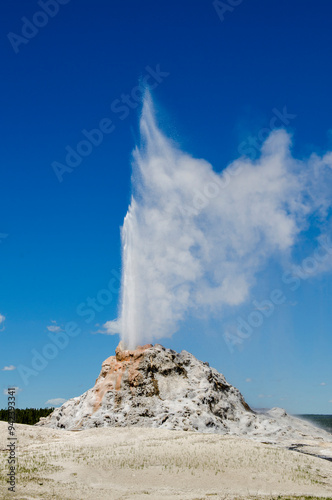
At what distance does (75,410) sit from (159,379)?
13.1 metres

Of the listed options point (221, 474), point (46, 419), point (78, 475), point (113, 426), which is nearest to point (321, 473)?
point (221, 474)

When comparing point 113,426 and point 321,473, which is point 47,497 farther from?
point 113,426

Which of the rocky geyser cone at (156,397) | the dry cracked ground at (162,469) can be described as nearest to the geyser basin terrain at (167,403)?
the rocky geyser cone at (156,397)

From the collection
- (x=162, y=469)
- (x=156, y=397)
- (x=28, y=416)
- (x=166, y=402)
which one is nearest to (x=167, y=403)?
(x=166, y=402)

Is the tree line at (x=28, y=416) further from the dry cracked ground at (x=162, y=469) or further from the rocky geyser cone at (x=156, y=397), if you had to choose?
the dry cracked ground at (x=162, y=469)

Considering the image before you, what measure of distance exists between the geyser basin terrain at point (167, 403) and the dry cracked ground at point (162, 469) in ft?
27.0

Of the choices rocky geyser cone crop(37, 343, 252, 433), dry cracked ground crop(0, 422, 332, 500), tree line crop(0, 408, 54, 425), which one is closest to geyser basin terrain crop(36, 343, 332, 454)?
rocky geyser cone crop(37, 343, 252, 433)

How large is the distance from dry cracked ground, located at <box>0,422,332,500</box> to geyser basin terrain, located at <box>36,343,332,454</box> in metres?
8.22

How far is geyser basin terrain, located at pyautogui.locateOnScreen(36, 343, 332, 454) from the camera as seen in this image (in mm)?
55844

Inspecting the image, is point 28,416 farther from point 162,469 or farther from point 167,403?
point 162,469

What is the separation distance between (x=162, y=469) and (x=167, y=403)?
2513cm

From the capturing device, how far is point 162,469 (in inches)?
1364

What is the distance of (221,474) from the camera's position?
3362 centimetres

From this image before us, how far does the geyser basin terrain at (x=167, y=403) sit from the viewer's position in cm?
5584
